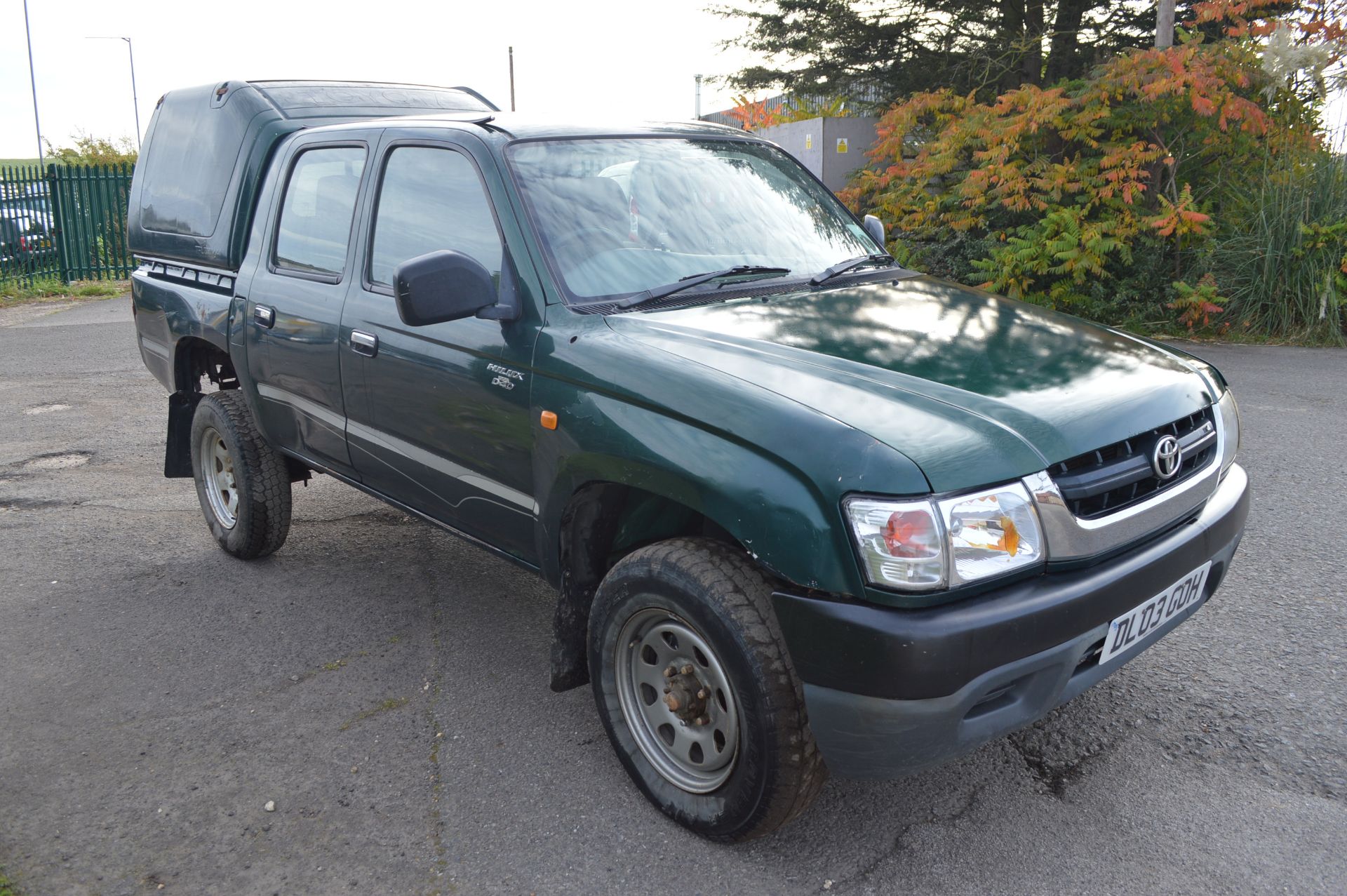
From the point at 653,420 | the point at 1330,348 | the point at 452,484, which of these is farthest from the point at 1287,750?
the point at 1330,348

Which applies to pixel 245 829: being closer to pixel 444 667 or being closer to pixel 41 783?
pixel 41 783

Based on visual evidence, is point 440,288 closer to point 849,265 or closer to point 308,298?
point 308,298

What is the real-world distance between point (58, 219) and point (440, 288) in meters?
17.3

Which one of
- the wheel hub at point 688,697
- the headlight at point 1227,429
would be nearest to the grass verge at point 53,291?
the wheel hub at point 688,697

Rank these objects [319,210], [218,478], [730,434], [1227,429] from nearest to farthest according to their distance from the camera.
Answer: [730,434], [1227,429], [319,210], [218,478]

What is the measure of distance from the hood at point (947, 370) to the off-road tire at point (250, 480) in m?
2.43

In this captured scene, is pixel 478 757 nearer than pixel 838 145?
Yes

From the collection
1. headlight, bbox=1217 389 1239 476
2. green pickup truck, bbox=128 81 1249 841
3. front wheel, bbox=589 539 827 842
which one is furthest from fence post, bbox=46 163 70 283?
headlight, bbox=1217 389 1239 476

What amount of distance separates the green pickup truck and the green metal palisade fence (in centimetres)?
1516

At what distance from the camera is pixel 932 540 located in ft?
7.45

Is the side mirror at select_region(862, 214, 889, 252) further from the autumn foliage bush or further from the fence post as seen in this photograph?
the fence post

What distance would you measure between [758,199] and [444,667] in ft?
6.74

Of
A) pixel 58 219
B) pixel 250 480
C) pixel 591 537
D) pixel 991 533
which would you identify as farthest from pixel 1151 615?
pixel 58 219

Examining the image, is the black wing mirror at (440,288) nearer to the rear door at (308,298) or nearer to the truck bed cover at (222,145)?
the rear door at (308,298)
